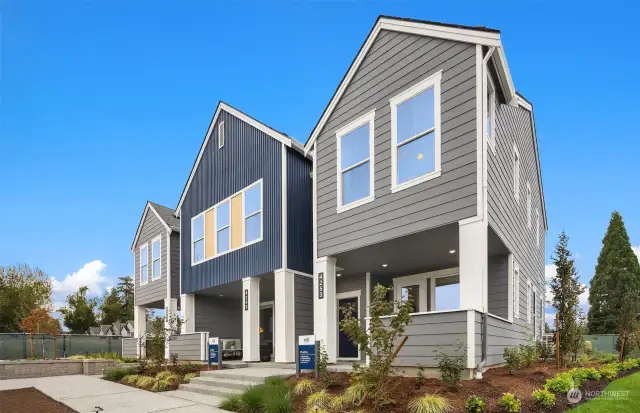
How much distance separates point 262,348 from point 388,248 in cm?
888

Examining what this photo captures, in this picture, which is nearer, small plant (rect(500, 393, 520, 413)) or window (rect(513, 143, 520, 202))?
small plant (rect(500, 393, 520, 413))

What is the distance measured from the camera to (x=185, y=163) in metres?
18.8

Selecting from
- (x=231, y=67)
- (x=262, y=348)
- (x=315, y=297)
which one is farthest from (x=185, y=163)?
(x=315, y=297)

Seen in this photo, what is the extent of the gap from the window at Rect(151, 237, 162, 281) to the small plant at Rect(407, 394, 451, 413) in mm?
16499

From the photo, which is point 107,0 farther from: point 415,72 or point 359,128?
point 415,72

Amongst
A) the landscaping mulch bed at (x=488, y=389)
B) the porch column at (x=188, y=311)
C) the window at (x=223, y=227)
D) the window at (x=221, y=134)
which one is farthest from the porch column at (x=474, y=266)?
the porch column at (x=188, y=311)

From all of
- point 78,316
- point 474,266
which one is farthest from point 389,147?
point 78,316

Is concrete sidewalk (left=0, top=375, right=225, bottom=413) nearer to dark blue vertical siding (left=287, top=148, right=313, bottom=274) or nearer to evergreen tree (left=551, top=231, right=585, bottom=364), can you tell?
dark blue vertical siding (left=287, top=148, right=313, bottom=274)

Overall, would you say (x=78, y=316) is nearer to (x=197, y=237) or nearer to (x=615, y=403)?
(x=197, y=237)

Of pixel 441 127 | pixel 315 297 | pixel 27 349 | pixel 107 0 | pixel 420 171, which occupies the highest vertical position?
pixel 107 0

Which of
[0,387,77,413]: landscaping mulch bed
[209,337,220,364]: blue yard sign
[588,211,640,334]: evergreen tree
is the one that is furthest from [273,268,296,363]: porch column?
[588,211,640,334]: evergreen tree

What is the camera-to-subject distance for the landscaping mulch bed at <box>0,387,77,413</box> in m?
9.31

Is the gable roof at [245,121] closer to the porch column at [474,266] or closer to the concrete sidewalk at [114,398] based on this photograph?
the porch column at [474,266]

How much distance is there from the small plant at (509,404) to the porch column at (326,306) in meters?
5.74
